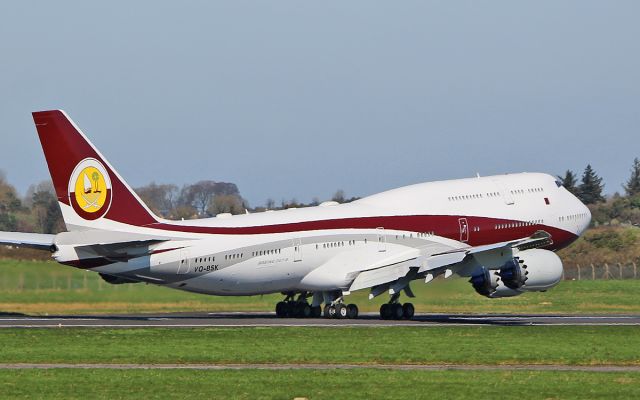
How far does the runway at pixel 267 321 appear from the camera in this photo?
1991 inches

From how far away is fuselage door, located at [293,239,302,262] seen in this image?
5531 centimetres

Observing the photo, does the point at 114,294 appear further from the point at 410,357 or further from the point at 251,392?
the point at 251,392

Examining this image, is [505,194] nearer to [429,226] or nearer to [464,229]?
[464,229]

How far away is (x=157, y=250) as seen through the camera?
5156cm

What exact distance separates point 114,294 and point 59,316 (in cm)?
468

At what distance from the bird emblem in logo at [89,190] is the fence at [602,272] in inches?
A: 1664

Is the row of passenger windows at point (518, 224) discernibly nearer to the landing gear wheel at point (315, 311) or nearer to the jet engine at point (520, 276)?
the jet engine at point (520, 276)

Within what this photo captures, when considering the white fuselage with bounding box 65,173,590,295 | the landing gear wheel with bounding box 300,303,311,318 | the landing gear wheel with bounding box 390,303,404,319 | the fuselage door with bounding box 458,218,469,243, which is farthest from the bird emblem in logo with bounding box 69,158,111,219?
the fuselage door with bounding box 458,218,469,243

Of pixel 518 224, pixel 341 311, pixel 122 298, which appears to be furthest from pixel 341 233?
pixel 122 298

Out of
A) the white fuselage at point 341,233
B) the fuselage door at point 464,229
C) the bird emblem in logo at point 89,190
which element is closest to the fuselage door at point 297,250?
the white fuselage at point 341,233

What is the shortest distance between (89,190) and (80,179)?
603mm

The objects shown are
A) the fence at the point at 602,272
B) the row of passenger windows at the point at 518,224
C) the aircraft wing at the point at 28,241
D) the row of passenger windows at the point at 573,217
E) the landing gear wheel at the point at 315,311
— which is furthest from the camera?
the fence at the point at 602,272

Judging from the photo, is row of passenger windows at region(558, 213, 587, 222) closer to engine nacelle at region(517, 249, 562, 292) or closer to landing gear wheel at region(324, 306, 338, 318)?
engine nacelle at region(517, 249, 562, 292)

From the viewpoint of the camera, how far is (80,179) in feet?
165
